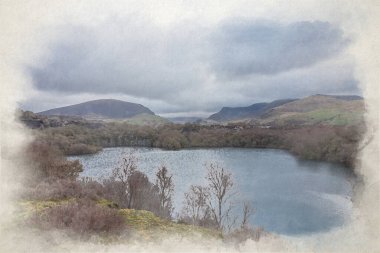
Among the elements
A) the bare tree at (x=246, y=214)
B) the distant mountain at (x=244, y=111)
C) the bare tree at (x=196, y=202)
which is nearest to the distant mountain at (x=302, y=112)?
the distant mountain at (x=244, y=111)

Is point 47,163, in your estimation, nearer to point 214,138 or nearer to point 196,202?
point 196,202

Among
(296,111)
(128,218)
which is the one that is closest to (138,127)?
(296,111)

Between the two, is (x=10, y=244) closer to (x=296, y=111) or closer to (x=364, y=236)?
(x=364, y=236)

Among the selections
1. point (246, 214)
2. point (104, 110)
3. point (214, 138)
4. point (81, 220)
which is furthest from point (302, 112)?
point (81, 220)

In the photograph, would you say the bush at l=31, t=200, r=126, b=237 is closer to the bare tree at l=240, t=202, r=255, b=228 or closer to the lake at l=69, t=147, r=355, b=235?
the lake at l=69, t=147, r=355, b=235

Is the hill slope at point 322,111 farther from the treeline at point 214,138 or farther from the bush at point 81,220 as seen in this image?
the bush at point 81,220
